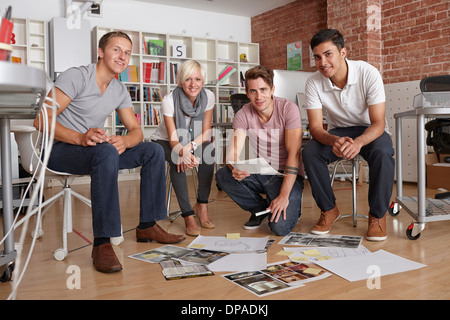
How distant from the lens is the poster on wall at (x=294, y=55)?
578 cm

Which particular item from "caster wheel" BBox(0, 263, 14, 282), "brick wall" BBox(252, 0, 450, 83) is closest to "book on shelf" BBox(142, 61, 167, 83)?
"brick wall" BBox(252, 0, 450, 83)

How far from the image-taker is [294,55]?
5.86 meters

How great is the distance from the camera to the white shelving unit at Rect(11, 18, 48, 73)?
481cm

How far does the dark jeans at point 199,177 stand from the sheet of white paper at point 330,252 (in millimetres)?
703

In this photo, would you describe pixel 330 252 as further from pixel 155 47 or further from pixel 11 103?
pixel 155 47

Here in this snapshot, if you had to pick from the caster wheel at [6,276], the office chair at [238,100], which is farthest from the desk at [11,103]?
the office chair at [238,100]

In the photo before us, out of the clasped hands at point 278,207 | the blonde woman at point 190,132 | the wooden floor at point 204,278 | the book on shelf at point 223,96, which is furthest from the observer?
the book on shelf at point 223,96

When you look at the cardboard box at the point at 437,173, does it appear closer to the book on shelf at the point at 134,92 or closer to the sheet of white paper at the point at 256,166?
the sheet of white paper at the point at 256,166

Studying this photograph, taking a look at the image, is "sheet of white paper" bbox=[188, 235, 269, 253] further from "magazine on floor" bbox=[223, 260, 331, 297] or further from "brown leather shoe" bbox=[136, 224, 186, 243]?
"magazine on floor" bbox=[223, 260, 331, 297]

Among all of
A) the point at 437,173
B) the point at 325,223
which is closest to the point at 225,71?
the point at 437,173

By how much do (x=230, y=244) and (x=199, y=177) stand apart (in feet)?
1.91

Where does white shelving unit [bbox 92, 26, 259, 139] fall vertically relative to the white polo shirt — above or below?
above

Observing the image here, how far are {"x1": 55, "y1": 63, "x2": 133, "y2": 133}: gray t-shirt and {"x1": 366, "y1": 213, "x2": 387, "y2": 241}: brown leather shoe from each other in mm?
1415
